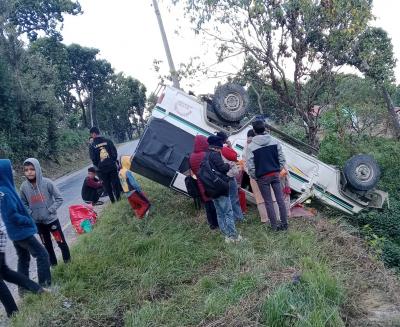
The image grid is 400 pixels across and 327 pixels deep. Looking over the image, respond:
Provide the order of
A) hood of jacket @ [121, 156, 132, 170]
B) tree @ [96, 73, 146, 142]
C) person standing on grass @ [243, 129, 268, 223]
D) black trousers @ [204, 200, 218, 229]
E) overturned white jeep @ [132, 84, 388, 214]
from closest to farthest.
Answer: black trousers @ [204, 200, 218, 229] → person standing on grass @ [243, 129, 268, 223] → overturned white jeep @ [132, 84, 388, 214] → hood of jacket @ [121, 156, 132, 170] → tree @ [96, 73, 146, 142]

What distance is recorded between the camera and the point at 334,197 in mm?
7348

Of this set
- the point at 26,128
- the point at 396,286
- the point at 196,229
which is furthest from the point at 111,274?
the point at 26,128

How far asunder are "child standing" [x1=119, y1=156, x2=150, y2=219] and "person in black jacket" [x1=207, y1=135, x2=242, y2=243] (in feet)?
6.04

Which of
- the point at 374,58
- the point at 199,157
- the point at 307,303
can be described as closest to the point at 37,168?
the point at 199,157

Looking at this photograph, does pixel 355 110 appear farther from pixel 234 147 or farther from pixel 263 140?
pixel 263 140

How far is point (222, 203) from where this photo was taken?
18.6ft

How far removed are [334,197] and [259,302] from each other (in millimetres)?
4057

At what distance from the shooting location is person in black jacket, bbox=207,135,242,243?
18.3 feet

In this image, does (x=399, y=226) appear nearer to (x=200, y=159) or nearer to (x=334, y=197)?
(x=334, y=197)

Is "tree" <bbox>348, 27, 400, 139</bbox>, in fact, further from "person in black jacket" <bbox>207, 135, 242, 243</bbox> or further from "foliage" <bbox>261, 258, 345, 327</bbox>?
"foliage" <bbox>261, 258, 345, 327</bbox>

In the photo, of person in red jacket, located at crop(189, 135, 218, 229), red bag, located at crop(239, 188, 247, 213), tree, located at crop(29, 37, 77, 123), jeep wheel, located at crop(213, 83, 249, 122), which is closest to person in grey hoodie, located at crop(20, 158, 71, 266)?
person in red jacket, located at crop(189, 135, 218, 229)

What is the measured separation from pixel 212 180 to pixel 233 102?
8.17 feet

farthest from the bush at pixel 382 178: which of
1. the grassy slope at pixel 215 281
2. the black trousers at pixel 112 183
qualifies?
the black trousers at pixel 112 183

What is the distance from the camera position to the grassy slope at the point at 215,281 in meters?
3.75
